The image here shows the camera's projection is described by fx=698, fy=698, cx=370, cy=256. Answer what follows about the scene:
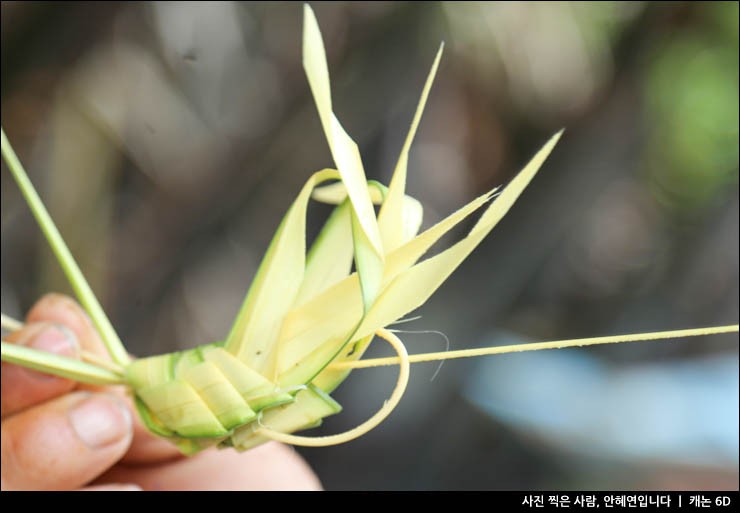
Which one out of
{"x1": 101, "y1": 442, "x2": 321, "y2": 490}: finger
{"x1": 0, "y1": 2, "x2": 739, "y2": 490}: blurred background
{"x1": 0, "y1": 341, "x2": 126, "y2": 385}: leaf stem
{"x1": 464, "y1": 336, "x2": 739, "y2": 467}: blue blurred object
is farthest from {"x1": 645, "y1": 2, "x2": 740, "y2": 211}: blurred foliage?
{"x1": 0, "y1": 341, "x2": 126, "y2": 385}: leaf stem

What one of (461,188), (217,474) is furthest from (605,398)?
(217,474)

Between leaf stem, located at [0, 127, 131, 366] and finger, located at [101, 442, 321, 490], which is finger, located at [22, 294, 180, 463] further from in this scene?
leaf stem, located at [0, 127, 131, 366]

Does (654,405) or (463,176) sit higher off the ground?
(463,176)

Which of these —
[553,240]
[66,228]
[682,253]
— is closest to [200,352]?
[66,228]

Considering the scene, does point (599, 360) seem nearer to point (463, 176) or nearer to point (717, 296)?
point (717, 296)

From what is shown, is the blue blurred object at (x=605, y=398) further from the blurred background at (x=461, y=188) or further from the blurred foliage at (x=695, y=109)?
the blurred foliage at (x=695, y=109)

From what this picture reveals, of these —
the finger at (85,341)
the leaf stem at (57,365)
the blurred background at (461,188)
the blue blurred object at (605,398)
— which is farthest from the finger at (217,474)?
the blue blurred object at (605,398)
